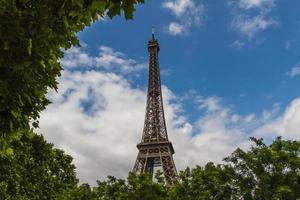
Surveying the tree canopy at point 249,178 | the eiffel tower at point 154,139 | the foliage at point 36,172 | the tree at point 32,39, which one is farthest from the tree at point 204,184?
the eiffel tower at point 154,139

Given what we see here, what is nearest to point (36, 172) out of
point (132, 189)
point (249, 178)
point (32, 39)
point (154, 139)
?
point (132, 189)

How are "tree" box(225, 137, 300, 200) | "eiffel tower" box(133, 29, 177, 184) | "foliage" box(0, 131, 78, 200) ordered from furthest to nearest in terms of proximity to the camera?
"eiffel tower" box(133, 29, 177, 184) < "foliage" box(0, 131, 78, 200) < "tree" box(225, 137, 300, 200)

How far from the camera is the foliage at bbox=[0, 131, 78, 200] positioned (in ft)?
88.9

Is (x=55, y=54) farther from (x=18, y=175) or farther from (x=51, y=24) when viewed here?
(x=18, y=175)

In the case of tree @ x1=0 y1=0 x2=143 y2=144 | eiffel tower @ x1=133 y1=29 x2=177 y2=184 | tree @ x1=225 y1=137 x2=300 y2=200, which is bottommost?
tree @ x1=0 y1=0 x2=143 y2=144

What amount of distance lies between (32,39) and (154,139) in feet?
209

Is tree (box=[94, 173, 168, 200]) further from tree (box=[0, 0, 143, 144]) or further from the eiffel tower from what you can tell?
the eiffel tower

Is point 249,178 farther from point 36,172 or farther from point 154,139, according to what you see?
point 154,139

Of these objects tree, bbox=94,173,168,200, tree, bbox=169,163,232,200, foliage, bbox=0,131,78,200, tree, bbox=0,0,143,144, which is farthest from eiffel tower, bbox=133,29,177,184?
tree, bbox=0,0,143,144

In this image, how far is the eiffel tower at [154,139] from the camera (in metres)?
65.5

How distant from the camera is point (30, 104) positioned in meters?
7.87

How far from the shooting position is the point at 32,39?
6555 mm

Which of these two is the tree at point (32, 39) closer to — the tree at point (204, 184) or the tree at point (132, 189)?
the tree at point (204, 184)

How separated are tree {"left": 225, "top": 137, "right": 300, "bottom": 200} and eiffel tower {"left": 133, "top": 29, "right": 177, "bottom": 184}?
36.9 meters
